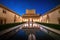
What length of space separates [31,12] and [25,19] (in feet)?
41.2

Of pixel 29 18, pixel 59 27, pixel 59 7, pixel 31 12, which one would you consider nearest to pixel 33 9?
pixel 31 12

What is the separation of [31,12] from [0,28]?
2341 inches

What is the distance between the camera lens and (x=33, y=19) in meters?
60.5

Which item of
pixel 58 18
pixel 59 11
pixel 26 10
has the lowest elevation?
pixel 58 18

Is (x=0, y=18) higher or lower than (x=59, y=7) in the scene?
lower

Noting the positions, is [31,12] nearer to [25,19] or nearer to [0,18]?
[25,19]

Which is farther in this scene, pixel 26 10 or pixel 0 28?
pixel 26 10

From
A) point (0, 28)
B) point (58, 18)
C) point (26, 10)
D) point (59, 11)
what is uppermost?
point (26, 10)

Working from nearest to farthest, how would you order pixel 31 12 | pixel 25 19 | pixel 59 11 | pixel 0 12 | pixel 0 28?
pixel 0 28 → pixel 0 12 → pixel 59 11 → pixel 25 19 → pixel 31 12

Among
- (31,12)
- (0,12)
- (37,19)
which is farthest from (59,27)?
(31,12)

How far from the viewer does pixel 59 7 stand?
18.7 metres

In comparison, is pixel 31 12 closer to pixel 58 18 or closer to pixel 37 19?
pixel 37 19

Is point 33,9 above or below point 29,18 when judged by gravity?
above

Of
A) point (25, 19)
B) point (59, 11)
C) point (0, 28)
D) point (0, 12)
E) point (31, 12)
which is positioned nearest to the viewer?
point (0, 28)
